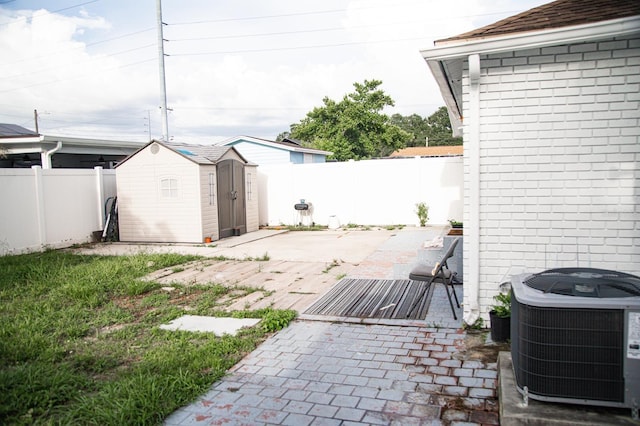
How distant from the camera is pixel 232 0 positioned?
48.1ft

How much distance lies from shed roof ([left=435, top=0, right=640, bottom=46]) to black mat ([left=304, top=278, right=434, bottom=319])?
101 inches

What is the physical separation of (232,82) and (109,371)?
67.2ft

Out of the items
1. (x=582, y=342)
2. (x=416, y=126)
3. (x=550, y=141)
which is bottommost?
(x=582, y=342)

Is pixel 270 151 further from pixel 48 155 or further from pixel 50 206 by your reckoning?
pixel 50 206

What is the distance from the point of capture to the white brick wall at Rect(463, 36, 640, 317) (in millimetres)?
3932

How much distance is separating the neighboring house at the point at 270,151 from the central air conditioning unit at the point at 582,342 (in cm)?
1678

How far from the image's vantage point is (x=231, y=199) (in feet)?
40.2

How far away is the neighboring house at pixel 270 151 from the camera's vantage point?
1933 centimetres

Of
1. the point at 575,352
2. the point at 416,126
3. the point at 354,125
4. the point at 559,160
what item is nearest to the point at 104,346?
the point at 575,352

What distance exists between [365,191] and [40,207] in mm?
8359

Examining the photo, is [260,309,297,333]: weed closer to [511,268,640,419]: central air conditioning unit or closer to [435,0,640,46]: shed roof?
[511,268,640,419]: central air conditioning unit

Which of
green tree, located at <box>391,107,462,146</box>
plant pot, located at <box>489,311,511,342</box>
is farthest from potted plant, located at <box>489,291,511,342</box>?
green tree, located at <box>391,107,462,146</box>

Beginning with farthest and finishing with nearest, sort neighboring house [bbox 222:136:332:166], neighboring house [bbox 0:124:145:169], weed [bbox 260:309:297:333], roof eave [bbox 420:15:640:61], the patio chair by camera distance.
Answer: neighboring house [bbox 222:136:332:166], neighboring house [bbox 0:124:145:169], the patio chair, weed [bbox 260:309:297:333], roof eave [bbox 420:15:640:61]

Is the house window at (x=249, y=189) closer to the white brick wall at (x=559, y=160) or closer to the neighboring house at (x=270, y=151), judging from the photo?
the neighboring house at (x=270, y=151)
